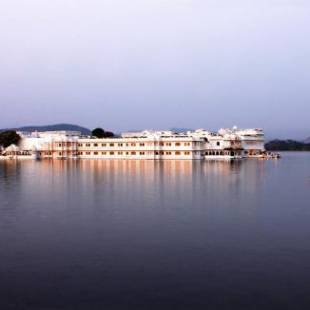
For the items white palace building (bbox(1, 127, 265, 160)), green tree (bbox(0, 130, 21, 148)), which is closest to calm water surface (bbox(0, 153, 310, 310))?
white palace building (bbox(1, 127, 265, 160))

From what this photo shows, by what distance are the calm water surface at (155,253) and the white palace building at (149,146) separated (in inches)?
1960

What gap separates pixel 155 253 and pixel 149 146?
6111 cm

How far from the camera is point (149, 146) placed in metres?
72.9

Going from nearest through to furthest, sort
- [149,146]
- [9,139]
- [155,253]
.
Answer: [155,253]
[149,146]
[9,139]

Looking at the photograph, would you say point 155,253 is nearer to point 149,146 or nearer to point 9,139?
point 149,146

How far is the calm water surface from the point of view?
899 centimetres

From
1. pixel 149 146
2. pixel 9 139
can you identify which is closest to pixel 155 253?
pixel 149 146

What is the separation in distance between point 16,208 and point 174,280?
10.8 metres

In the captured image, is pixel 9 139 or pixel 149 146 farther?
pixel 9 139

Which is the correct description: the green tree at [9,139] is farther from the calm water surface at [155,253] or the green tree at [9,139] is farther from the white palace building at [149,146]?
the calm water surface at [155,253]

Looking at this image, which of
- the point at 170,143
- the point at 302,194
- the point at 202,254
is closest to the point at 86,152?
the point at 170,143

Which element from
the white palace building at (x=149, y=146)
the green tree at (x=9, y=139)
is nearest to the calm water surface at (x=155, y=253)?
the white palace building at (x=149, y=146)

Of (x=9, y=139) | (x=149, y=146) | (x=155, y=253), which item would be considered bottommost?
(x=155, y=253)

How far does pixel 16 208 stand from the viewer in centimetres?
1934
